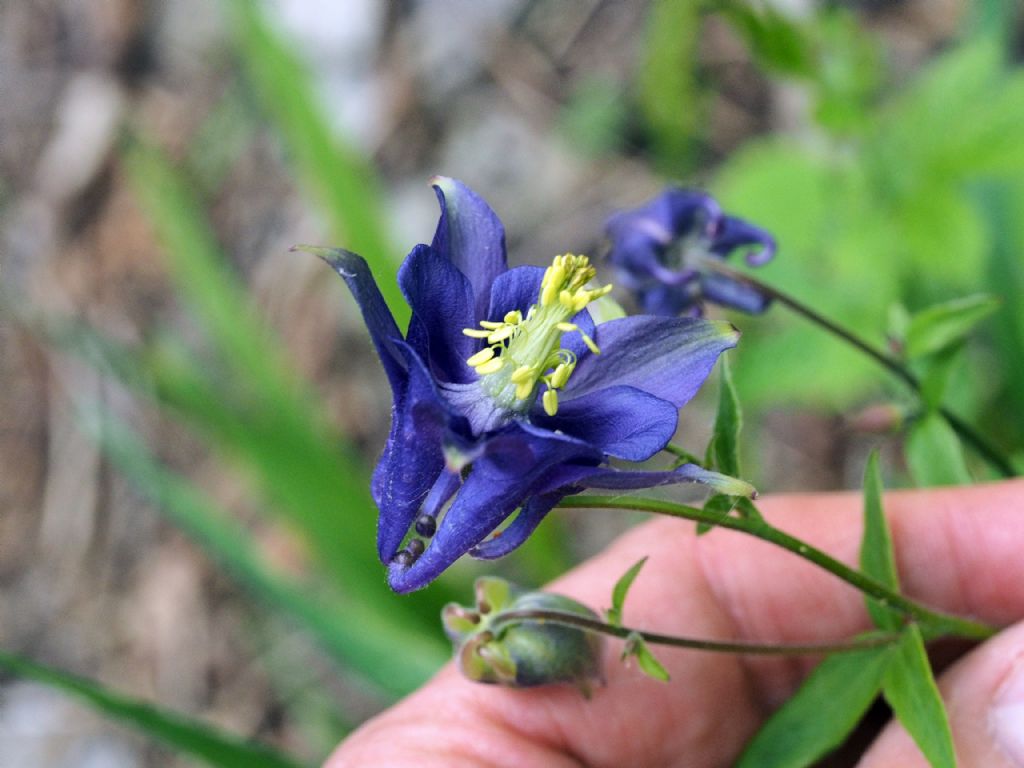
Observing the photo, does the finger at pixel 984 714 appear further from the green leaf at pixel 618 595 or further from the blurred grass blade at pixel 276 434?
the blurred grass blade at pixel 276 434

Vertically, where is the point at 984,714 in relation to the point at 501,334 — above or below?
below

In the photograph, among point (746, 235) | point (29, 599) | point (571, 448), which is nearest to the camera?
point (571, 448)

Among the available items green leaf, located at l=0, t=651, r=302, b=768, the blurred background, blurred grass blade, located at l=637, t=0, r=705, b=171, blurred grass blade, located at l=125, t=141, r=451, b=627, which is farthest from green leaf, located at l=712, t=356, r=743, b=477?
blurred grass blade, located at l=125, t=141, r=451, b=627

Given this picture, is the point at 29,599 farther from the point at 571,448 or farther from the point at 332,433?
the point at 571,448

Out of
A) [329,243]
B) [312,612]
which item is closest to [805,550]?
[312,612]

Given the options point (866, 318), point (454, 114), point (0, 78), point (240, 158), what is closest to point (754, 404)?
point (866, 318)

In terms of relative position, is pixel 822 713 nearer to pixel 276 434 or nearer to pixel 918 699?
pixel 918 699

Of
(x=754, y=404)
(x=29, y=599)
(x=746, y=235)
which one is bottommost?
(x=29, y=599)

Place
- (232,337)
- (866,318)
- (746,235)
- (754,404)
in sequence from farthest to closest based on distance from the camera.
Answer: (232,337) → (754,404) → (866,318) → (746,235)
